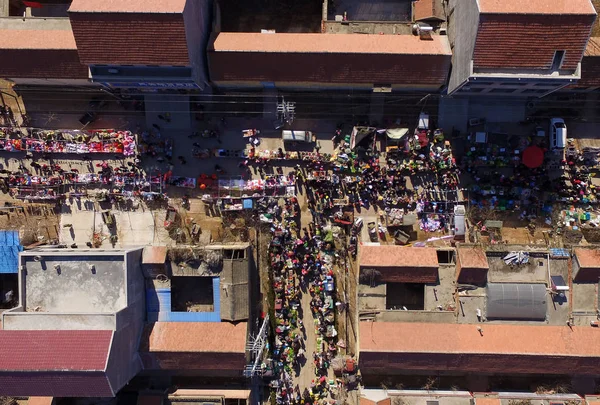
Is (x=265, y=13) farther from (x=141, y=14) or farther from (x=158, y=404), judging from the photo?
(x=158, y=404)

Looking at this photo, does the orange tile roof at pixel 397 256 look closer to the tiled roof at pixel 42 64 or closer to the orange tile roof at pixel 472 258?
the orange tile roof at pixel 472 258

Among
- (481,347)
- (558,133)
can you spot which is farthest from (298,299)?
(558,133)

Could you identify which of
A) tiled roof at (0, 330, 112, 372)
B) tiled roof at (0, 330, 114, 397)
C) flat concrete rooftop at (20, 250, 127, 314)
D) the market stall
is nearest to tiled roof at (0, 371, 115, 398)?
tiled roof at (0, 330, 114, 397)

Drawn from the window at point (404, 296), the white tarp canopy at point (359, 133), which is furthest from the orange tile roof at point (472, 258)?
the white tarp canopy at point (359, 133)

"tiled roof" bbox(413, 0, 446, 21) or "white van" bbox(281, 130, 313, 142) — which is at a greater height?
"tiled roof" bbox(413, 0, 446, 21)

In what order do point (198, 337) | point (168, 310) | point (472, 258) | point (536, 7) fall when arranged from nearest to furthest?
point (536, 7) → point (472, 258) → point (198, 337) → point (168, 310)

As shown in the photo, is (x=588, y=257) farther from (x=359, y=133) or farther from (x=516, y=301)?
(x=359, y=133)

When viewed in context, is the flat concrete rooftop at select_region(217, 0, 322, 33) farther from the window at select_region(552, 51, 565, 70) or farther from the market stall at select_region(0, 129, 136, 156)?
the window at select_region(552, 51, 565, 70)
